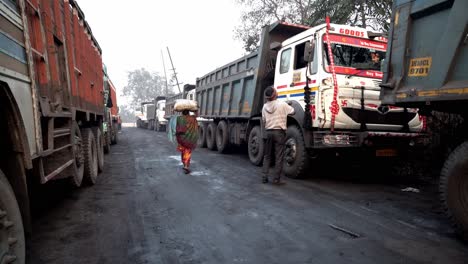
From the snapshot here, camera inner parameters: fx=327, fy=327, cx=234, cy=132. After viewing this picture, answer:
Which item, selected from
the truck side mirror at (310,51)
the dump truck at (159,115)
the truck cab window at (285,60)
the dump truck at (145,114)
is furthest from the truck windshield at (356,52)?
the dump truck at (145,114)

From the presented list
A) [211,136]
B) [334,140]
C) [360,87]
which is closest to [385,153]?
[334,140]

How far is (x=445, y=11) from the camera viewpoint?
3.33 metres

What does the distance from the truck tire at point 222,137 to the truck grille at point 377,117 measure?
17.5 feet

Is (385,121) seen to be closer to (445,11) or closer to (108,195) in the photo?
(445,11)

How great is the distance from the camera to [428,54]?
3.53 metres

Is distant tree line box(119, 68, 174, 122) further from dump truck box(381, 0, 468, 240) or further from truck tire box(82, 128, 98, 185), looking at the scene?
dump truck box(381, 0, 468, 240)

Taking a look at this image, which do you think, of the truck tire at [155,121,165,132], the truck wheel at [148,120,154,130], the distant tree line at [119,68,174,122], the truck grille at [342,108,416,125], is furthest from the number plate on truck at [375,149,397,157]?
the distant tree line at [119,68,174,122]

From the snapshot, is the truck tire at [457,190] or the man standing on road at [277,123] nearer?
the truck tire at [457,190]

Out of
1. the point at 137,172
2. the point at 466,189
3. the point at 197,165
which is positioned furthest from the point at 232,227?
the point at 197,165

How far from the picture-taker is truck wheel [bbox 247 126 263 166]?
Result: 782 centimetres

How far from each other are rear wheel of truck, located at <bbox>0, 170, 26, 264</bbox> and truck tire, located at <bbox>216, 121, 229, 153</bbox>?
8.39 meters

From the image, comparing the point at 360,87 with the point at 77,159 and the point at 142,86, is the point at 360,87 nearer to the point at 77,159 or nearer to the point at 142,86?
the point at 77,159

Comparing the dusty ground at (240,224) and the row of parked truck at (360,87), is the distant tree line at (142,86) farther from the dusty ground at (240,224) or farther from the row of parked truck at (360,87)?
the dusty ground at (240,224)

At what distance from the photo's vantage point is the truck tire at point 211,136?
11.7m
